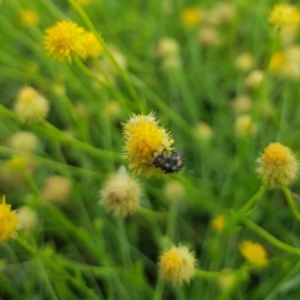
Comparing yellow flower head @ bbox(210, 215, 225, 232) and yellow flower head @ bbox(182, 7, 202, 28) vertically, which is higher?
yellow flower head @ bbox(182, 7, 202, 28)

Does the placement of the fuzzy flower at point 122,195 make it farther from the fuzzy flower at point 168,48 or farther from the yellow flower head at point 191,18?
the yellow flower head at point 191,18

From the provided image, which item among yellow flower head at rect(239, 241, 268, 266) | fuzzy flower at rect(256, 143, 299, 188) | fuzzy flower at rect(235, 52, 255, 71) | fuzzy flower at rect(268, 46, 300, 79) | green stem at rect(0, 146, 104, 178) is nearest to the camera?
fuzzy flower at rect(256, 143, 299, 188)

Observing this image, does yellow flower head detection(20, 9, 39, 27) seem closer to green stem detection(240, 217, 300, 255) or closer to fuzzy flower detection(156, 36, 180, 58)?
fuzzy flower detection(156, 36, 180, 58)

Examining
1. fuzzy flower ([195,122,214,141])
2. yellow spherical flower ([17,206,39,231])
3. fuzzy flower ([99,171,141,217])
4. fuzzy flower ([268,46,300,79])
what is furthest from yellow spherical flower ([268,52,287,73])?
yellow spherical flower ([17,206,39,231])

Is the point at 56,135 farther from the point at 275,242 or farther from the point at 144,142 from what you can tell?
the point at 275,242

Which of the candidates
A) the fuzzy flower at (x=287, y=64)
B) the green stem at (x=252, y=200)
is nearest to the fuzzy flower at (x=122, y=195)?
the green stem at (x=252, y=200)

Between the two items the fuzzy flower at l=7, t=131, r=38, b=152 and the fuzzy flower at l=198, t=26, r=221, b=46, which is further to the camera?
the fuzzy flower at l=198, t=26, r=221, b=46

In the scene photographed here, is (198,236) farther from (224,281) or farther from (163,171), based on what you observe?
(163,171)

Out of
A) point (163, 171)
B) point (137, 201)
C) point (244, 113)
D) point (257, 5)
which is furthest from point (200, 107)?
point (163, 171)
